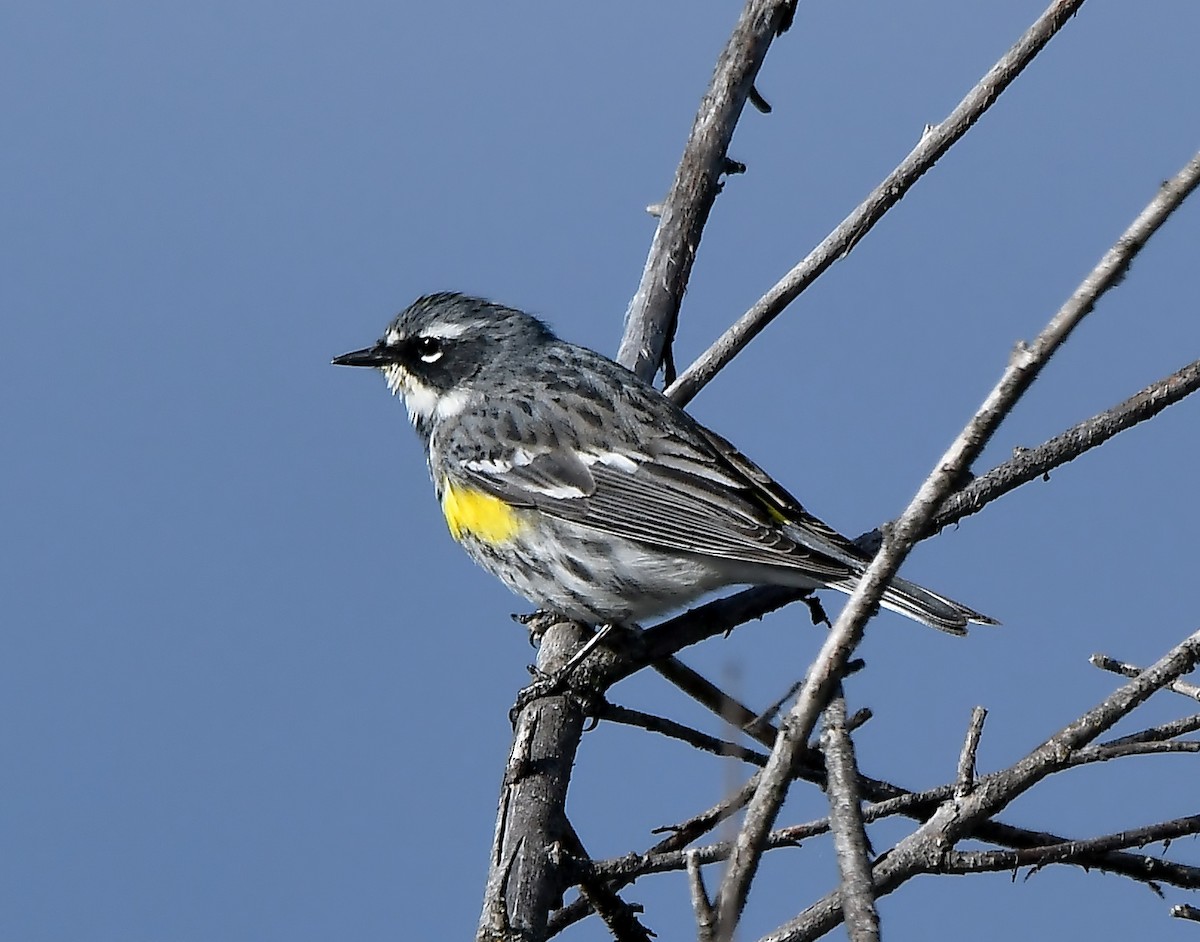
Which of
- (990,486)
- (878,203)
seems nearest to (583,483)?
(878,203)

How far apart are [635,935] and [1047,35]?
256cm

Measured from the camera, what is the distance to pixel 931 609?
401cm

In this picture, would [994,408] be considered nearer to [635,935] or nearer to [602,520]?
[635,935]

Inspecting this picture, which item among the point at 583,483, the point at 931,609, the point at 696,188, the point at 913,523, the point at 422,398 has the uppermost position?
the point at 696,188

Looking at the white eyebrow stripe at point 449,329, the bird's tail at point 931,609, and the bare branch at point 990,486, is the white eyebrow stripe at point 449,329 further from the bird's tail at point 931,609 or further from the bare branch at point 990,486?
the bird's tail at point 931,609

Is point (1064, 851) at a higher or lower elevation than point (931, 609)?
lower

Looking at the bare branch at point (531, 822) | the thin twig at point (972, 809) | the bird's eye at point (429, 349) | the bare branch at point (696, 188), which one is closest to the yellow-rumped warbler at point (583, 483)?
the bird's eye at point (429, 349)

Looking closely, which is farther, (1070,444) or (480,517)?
(480,517)

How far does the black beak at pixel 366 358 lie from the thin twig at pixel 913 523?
408 cm

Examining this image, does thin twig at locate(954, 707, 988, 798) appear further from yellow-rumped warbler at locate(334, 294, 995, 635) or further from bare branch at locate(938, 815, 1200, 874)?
yellow-rumped warbler at locate(334, 294, 995, 635)

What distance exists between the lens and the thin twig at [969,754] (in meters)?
2.61

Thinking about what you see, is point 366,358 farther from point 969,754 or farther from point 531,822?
point 969,754

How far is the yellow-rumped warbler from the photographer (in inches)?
177

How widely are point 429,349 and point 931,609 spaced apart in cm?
237
